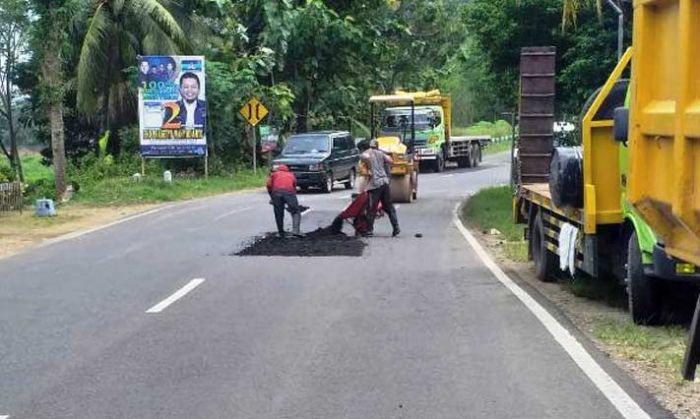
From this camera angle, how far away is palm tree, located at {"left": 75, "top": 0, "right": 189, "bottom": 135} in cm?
3462

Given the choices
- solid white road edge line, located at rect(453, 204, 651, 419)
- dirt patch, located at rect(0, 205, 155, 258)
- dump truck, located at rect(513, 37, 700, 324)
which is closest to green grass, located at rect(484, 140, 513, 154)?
dirt patch, located at rect(0, 205, 155, 258)

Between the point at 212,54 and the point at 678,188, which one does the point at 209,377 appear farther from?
the point at 212,54

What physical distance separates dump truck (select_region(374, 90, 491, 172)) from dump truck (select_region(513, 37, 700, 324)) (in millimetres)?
20705

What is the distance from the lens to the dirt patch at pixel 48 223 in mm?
18750

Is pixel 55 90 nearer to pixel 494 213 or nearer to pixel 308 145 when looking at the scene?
pixel 308 145

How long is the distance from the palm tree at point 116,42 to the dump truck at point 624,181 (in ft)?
68.0

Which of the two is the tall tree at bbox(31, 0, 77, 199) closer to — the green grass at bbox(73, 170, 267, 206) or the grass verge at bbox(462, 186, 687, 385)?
the green grass at bbox(73, 170, 267, 206)

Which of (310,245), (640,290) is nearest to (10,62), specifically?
(310,245)

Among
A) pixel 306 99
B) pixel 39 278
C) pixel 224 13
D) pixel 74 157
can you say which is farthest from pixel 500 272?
pixel 74 157

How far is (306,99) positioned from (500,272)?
103ft

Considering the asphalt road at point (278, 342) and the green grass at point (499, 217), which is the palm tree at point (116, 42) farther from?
the asphalt road at point (278, 342)

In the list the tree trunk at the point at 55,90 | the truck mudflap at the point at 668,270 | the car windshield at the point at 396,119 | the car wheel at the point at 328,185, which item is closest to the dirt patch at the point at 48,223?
the tree trunk at the point at 55,90

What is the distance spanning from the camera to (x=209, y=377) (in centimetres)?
751

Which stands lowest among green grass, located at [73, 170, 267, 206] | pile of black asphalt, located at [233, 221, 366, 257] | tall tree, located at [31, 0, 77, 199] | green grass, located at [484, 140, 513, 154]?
green grass, located at [484, 140, 513, 154]
